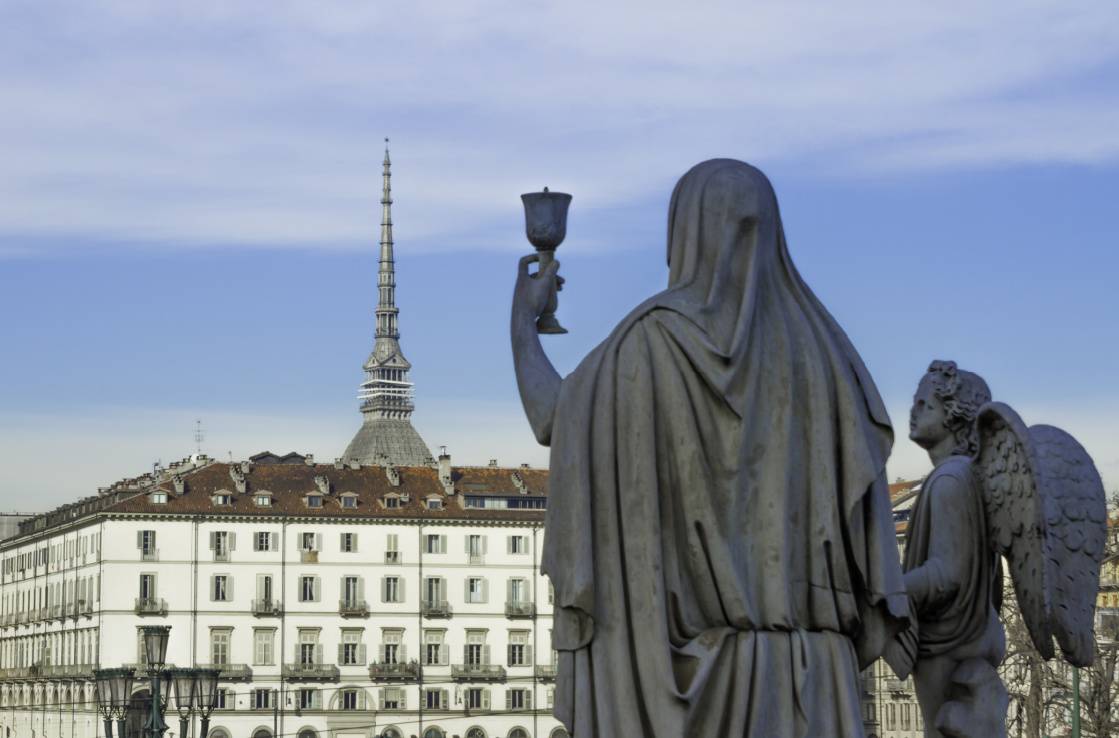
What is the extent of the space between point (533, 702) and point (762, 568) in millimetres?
128708

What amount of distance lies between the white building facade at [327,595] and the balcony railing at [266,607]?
74 mm

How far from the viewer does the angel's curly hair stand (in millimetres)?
6926

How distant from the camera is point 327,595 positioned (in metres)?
131

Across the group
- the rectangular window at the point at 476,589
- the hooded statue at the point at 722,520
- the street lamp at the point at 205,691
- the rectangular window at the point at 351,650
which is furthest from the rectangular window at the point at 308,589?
the hooded statue at the point at 722,520

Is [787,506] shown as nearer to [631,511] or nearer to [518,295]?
[631,511]

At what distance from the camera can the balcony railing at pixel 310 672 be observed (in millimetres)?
129875

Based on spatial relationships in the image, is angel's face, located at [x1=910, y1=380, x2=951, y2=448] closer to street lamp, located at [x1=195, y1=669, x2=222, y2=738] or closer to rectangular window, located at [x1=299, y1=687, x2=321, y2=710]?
street lamp, located at [x1=195, y1=669, x2=222, y2=738]

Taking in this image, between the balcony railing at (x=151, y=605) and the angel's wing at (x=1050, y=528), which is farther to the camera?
the balcony railing at (x=151, y=605)

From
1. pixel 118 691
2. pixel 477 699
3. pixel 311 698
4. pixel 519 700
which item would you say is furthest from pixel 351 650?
pixel 118 691

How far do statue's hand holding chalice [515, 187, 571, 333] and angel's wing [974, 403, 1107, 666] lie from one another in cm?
128

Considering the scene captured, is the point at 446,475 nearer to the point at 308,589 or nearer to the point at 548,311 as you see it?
the point at 308,589

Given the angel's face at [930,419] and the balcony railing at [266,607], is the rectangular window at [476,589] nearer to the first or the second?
the balcony railing at [266,607]

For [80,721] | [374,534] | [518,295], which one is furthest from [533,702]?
[518,295]

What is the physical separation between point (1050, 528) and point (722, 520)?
1063 mm
